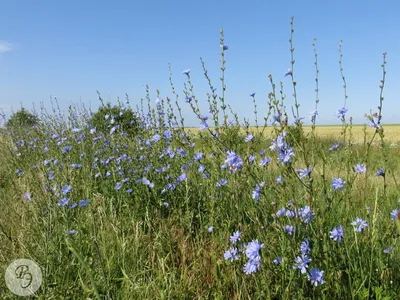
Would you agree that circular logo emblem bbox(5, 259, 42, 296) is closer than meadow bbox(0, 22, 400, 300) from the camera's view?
No

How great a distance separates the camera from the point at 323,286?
1.76 m

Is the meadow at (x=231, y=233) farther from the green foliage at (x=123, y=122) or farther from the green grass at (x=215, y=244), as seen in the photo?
the green foliage at (x=123, y=122)

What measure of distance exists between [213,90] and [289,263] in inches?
65.2

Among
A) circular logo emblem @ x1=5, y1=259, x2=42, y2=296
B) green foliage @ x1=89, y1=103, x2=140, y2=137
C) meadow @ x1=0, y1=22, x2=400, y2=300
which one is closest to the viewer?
meadow @ x1=0, y1=22, x2=400, y2=300

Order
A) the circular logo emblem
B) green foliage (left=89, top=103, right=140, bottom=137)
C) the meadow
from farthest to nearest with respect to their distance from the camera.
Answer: green foliage (left=89, top=103, right=140, bottom=137) → the circular logo emblem → the meadow

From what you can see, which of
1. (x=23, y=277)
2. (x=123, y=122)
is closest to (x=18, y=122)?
(x=123, y=122)

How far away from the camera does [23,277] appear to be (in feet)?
6.77

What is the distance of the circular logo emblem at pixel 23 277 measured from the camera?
6.46 feet

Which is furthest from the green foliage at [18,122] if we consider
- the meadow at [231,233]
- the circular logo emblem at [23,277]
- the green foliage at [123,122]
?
the circular logo emblem at [23,277]

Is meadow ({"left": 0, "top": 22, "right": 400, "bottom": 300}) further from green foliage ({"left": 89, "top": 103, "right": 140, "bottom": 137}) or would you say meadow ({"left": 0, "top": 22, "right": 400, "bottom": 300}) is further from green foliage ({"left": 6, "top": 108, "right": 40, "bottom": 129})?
green foliage ({"left": 6, "top": 108, "right": 40, "bottom": 129})

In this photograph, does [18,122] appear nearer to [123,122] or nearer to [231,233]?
[123,122]

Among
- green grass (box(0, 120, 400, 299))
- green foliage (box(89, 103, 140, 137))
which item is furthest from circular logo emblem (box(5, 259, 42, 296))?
green foliage (box(89, 103, 140, 137))

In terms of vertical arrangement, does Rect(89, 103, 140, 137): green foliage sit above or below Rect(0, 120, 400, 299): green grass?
above

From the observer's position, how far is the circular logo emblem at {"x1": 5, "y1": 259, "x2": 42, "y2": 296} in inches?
77.5
